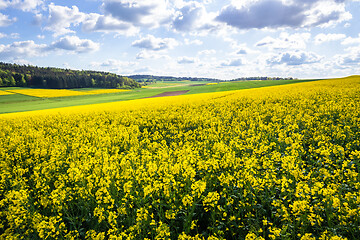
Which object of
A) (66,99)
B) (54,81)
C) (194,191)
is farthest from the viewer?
(54,81)

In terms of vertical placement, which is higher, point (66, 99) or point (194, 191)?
point (194, 191)

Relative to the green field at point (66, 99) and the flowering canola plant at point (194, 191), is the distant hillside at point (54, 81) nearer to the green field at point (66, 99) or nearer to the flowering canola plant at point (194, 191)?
the green field at point (66, 99)

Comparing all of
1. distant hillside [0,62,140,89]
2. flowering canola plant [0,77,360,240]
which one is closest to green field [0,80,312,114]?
distant hillside [0,62,140,89]

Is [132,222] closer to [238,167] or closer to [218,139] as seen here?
[238,167]

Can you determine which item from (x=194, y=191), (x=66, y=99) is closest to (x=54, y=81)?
(x=66, y=99)

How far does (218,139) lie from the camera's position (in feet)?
30.7

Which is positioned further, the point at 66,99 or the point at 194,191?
the point at 66,99

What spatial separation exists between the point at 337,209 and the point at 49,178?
25.4 ft

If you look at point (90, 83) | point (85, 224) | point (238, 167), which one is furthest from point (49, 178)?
point (90, 83)

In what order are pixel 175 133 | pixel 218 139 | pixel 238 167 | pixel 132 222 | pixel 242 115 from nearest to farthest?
pixel 132 222, pixel 238 167, pixel 218 139, pixel 175 133, pixel 242 115

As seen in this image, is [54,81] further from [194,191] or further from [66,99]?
[194,191]

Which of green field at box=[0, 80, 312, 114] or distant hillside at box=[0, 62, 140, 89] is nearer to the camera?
green field at box=[0, 80, 312, 114]

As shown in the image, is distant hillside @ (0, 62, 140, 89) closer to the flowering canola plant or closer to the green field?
the green field

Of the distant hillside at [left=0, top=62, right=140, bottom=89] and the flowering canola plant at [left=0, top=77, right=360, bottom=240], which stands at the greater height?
the distant hillside at [left=0, top=62, right=140, bottom=89]
